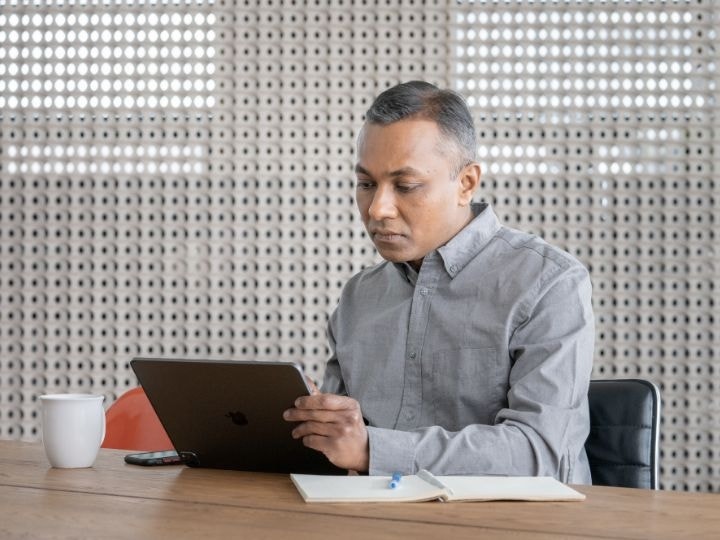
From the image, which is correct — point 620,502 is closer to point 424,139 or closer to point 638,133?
point 424,139

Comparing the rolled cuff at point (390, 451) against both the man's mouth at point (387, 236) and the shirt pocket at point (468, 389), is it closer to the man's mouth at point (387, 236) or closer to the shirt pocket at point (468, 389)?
the shirt pocket at point (468, 389)

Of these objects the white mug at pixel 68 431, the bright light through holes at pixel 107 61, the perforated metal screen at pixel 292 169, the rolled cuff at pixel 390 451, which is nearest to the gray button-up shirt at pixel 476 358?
the rolled cuff at pixel 390 451

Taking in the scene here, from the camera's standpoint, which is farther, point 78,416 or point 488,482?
point 78,416

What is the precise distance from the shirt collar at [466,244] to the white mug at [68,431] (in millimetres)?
787

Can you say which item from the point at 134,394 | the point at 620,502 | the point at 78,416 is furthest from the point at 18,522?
the point at 134,394

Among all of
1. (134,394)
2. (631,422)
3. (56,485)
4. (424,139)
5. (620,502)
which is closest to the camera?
(620,502)

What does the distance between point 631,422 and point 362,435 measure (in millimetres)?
559

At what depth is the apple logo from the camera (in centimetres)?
136

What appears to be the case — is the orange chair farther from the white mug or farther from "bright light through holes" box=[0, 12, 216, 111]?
"bright light through holes" box=[0, 12, 216, 111]

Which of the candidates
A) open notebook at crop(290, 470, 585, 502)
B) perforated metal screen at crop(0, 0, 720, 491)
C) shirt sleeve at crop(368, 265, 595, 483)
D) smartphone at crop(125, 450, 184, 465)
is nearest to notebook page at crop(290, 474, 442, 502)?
open notebook at crop(290, 470, 585, 502)

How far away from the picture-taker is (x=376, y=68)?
11.2 ft

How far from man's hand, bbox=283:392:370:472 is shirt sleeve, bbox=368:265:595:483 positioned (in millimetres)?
26

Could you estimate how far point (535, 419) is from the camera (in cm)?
153

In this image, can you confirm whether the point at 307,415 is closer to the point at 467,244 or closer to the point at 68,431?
the point at 68,431
